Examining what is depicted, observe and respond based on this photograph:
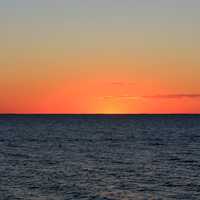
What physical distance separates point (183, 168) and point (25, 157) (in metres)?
25.9

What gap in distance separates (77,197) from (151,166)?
23.1 meters

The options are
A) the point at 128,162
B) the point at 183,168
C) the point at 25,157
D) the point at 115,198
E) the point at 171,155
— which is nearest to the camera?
the point at 115,198

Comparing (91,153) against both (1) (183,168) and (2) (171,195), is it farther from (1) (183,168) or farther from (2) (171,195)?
(2) (171,195)

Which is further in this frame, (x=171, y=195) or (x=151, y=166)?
(x=151, y=166)

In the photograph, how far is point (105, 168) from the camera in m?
63.6

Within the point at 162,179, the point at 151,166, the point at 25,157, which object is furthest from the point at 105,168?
the point at 25,157

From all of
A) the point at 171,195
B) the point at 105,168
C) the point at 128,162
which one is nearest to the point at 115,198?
the point at 171,195

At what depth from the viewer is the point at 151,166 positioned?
65938 millimetres

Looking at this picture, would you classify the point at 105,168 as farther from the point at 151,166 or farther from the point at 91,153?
the point at 91,153

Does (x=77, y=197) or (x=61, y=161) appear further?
(x=61, y=161)

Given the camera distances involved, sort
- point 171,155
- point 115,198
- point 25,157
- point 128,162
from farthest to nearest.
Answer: point 171,155
point 25,157
point 128,162
point 115,198

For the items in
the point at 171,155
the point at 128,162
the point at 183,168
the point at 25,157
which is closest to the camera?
the point at 183,168

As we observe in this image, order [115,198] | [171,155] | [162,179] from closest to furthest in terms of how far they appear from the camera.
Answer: [115,198] → [162,179] → [171,155]

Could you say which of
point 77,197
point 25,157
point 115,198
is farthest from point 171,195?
point 25,157
